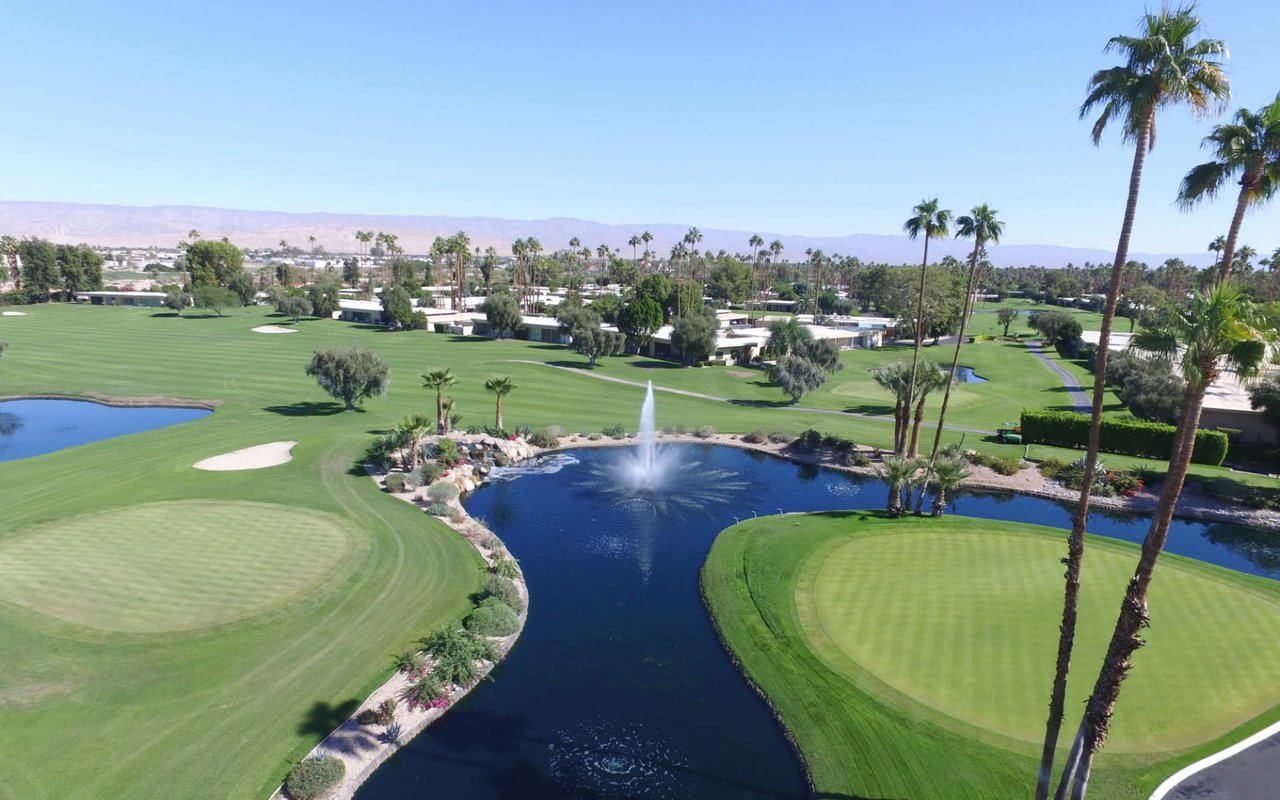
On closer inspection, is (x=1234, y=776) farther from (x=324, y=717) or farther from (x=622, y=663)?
(x=324, y=717)

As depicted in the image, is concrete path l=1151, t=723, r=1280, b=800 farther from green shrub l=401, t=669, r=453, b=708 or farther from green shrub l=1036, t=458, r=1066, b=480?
green shrub l=1036, t=458, r=1066, b=480

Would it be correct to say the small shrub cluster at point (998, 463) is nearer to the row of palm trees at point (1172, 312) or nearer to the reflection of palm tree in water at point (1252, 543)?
the reflection of palm tree in water at point (1252, 543)

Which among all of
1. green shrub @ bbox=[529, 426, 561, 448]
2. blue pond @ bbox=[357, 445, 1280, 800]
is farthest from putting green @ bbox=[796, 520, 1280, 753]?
green shrub @ bbox=[529, 426, 561, 448]

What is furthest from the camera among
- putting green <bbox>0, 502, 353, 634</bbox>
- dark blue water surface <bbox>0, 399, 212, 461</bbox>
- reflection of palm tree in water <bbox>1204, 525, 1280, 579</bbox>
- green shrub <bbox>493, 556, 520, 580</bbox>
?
dark blue water surface <bbox>0, 399, 212, 461</bbox>

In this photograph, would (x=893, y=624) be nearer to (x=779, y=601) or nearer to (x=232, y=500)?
(x=779, y=601)

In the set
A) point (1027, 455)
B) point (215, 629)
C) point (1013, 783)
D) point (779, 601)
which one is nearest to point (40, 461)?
point (215, 629)

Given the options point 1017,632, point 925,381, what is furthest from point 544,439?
point 1017,632

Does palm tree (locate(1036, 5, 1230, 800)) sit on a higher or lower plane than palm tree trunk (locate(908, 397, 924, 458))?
higher
